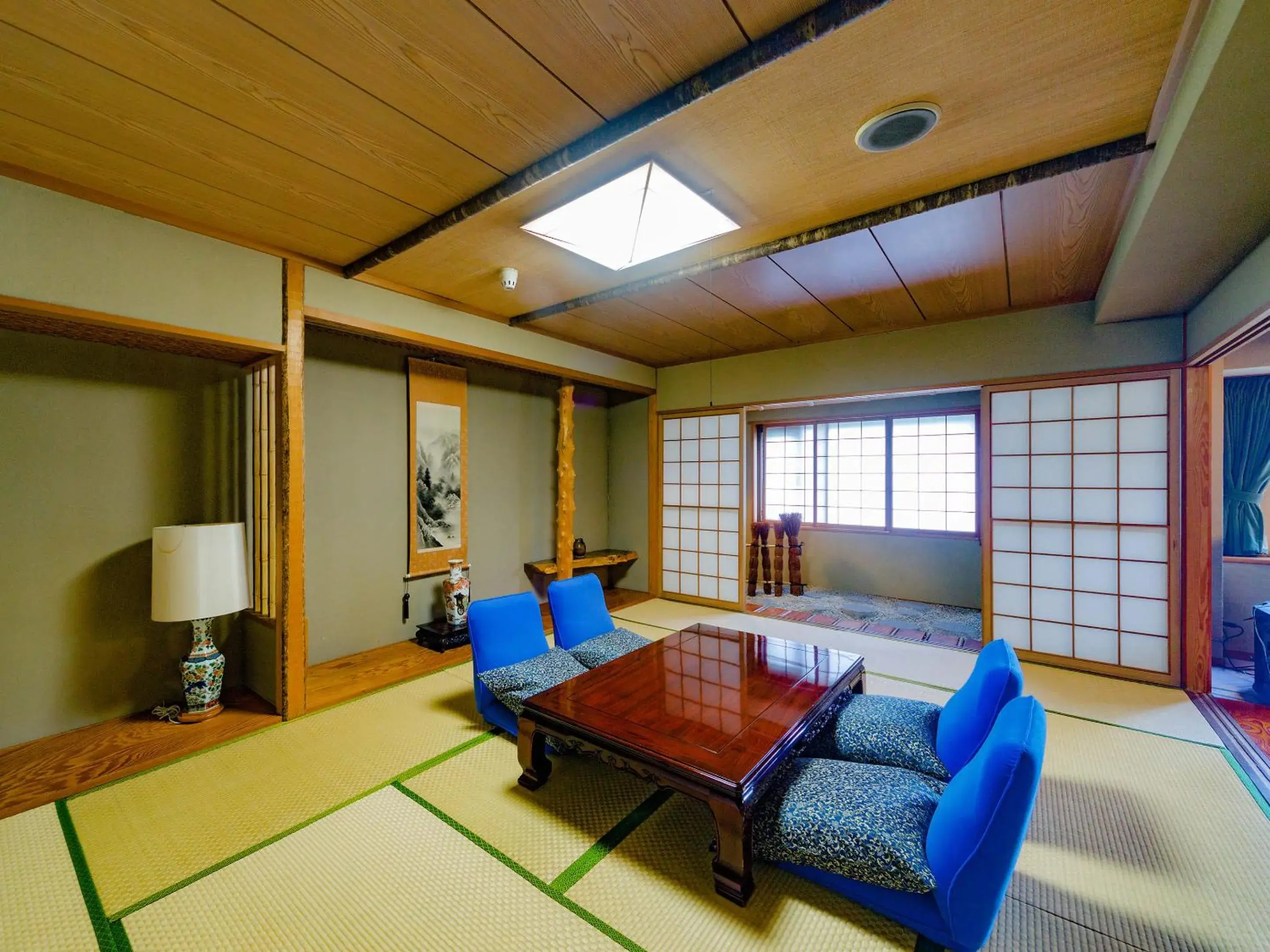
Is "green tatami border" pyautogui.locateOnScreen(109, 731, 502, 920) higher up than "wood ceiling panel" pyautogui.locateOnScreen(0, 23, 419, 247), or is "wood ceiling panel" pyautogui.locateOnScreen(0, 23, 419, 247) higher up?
"wood ceiling panel" pyautogui.locateOnScreen(0, 23, 419, 247)

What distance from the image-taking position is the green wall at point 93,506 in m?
2.34

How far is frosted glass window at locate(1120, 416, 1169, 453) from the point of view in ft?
10.2

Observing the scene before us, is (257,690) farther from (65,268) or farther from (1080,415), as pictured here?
(1080,415)

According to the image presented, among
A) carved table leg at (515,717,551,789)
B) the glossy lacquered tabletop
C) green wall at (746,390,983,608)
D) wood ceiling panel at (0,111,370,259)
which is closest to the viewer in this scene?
the glossy lacquered tabletop

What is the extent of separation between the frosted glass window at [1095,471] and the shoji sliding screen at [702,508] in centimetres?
246

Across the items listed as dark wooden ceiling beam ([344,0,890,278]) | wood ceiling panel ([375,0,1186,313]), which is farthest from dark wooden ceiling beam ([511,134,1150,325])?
dark wooden ceiling beam ([344,0,890,278])

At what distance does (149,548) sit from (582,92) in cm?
322

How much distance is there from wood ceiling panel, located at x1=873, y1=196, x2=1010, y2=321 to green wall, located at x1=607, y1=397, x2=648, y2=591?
3.06m

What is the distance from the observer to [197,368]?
2918 millimetres

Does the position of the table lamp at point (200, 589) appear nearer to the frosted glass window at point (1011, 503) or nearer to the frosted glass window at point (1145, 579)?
the frosted glass window at point (1011, 503)

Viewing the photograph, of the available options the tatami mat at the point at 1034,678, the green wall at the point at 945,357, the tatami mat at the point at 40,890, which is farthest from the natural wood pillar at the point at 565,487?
the tatami mat at the point at 40,890

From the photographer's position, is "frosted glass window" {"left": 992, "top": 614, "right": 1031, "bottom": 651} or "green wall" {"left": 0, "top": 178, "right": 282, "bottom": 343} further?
"frosted glass window" {"left": 992, "top": 614, "right": 1031, "bottom": 651}

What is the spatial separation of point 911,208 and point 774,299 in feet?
3.93

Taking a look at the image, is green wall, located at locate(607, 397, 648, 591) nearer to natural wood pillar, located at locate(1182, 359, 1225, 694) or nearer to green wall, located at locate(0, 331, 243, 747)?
green wall, located at locate(0, 331, 243, 747)
